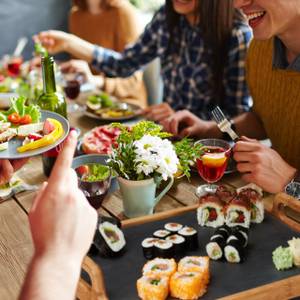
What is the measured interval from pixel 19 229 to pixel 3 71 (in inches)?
67.7

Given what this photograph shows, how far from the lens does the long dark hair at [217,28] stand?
2188 mm

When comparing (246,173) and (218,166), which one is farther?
(246,173)

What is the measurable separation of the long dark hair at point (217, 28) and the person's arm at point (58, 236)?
4.94 feet

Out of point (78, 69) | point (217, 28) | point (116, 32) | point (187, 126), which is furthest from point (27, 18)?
point (187, 126)

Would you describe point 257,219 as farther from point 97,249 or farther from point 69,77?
point 69,77

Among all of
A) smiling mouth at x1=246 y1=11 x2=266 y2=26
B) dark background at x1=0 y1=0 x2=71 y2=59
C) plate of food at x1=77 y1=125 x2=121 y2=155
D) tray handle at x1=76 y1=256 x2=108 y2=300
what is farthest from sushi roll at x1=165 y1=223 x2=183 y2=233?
dark background at x1=0 y1=0 x2=71 y2=59

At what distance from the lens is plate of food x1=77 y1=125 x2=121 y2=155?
1759mm

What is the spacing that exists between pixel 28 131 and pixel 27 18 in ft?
9.78

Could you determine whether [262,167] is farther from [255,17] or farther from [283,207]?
[255,17]

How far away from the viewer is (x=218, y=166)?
4.80 feet

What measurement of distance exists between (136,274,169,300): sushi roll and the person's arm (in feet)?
0.72

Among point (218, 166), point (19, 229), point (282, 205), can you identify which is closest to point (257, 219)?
point (282, 205)

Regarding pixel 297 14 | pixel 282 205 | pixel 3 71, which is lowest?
pixel 3 71

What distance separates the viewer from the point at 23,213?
148 centimetres
